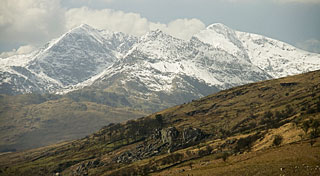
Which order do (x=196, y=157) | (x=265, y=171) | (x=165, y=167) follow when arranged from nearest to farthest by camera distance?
1. (x=265, y=171)
2. (x=165, y=167)
3. (x=196, y=157)

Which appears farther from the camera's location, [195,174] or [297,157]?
[195,174]

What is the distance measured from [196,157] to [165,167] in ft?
66.6

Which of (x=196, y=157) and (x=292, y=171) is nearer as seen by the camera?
(x=292, y=171)

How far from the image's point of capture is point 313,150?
99750mm

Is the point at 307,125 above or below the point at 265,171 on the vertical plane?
above

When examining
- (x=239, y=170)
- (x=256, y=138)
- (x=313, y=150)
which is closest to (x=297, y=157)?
(x=313, y=150)

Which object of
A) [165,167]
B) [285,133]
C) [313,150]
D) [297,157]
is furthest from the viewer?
[165,167]

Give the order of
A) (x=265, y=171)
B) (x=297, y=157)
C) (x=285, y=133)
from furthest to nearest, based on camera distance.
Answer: (x=285, y=133)
(x=297, y=157)
(x=265, y=171)

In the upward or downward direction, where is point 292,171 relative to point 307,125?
downward

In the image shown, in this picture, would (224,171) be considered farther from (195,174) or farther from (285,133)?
(285,133)

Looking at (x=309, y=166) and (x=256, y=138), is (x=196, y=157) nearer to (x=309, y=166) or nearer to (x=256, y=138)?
(x=256, y=138)

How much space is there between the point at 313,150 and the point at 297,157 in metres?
9.03

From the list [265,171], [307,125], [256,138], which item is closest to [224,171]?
[265,171]

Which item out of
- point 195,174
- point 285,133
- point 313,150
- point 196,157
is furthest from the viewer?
point 196,157
